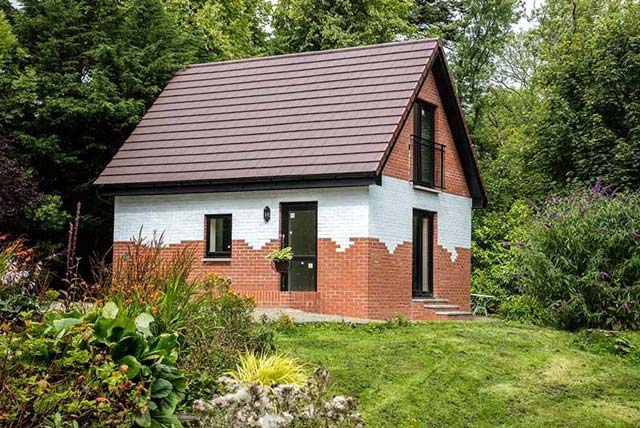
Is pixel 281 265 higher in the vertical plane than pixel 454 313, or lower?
higher

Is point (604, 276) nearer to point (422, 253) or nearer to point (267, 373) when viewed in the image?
point (422, 253)

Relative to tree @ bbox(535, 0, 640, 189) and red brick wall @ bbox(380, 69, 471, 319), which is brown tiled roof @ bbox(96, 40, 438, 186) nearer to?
red brick wall @ bbox(380, 69, 471, 319)

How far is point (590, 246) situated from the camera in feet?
58.5

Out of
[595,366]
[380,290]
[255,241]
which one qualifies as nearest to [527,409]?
[595,366]

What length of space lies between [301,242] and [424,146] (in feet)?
12.9

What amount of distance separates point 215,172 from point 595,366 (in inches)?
400

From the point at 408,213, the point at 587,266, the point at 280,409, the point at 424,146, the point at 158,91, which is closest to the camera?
the point at 280,409

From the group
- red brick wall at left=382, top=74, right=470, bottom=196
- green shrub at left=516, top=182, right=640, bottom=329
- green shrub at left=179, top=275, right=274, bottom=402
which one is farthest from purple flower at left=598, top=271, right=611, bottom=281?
green shrub at left=179, top=275, right=274, bottom=402

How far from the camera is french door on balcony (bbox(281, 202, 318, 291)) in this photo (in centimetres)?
2072

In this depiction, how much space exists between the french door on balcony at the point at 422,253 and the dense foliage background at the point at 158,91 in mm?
2049

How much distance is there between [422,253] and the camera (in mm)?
22750

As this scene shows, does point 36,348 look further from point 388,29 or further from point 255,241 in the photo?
point 388,29

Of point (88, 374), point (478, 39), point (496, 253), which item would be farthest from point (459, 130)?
point (88, 374)

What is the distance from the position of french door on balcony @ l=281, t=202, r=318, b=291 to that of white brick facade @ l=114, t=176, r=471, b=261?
0.20 meters
